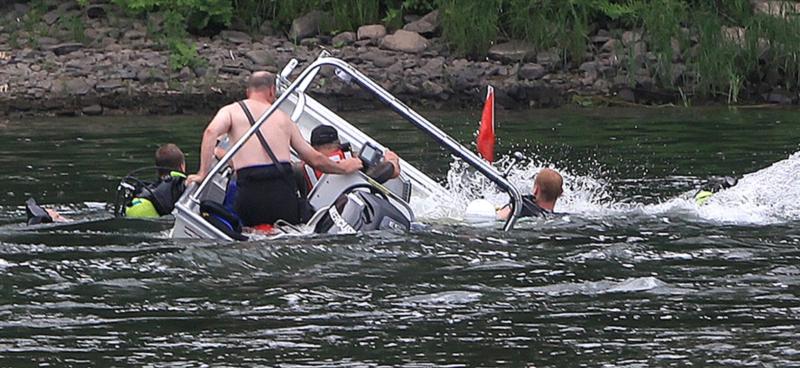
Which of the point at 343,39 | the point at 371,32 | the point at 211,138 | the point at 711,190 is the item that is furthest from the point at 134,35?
the point at 211,138

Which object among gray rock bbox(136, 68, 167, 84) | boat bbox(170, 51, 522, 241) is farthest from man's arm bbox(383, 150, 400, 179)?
gray rock bbox(136, 68, 167, 84)

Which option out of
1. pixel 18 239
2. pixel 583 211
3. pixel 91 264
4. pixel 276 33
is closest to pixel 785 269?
pixel 583 211

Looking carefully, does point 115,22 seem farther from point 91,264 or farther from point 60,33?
point 91,264

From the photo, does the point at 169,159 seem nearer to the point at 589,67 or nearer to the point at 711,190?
the point at 711,190

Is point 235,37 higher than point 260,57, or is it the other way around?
point 235,37

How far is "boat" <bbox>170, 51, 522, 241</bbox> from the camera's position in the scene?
11.8 meters

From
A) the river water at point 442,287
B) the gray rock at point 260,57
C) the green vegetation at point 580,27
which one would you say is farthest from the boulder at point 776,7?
the river water at point 442,287

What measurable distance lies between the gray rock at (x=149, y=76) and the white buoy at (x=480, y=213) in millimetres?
13797

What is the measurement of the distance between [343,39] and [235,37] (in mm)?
1886

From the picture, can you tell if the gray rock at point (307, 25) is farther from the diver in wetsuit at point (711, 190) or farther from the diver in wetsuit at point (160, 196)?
the diver in wetsuit at point (160, 196)

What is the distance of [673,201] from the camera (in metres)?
14.7

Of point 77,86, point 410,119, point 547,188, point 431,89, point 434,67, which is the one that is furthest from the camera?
point 434,67

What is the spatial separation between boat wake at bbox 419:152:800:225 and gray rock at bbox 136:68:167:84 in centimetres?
1145

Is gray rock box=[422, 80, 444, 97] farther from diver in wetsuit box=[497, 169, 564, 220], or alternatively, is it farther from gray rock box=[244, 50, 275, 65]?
diver in wetsuit box=[497, 169, 564, 220]
